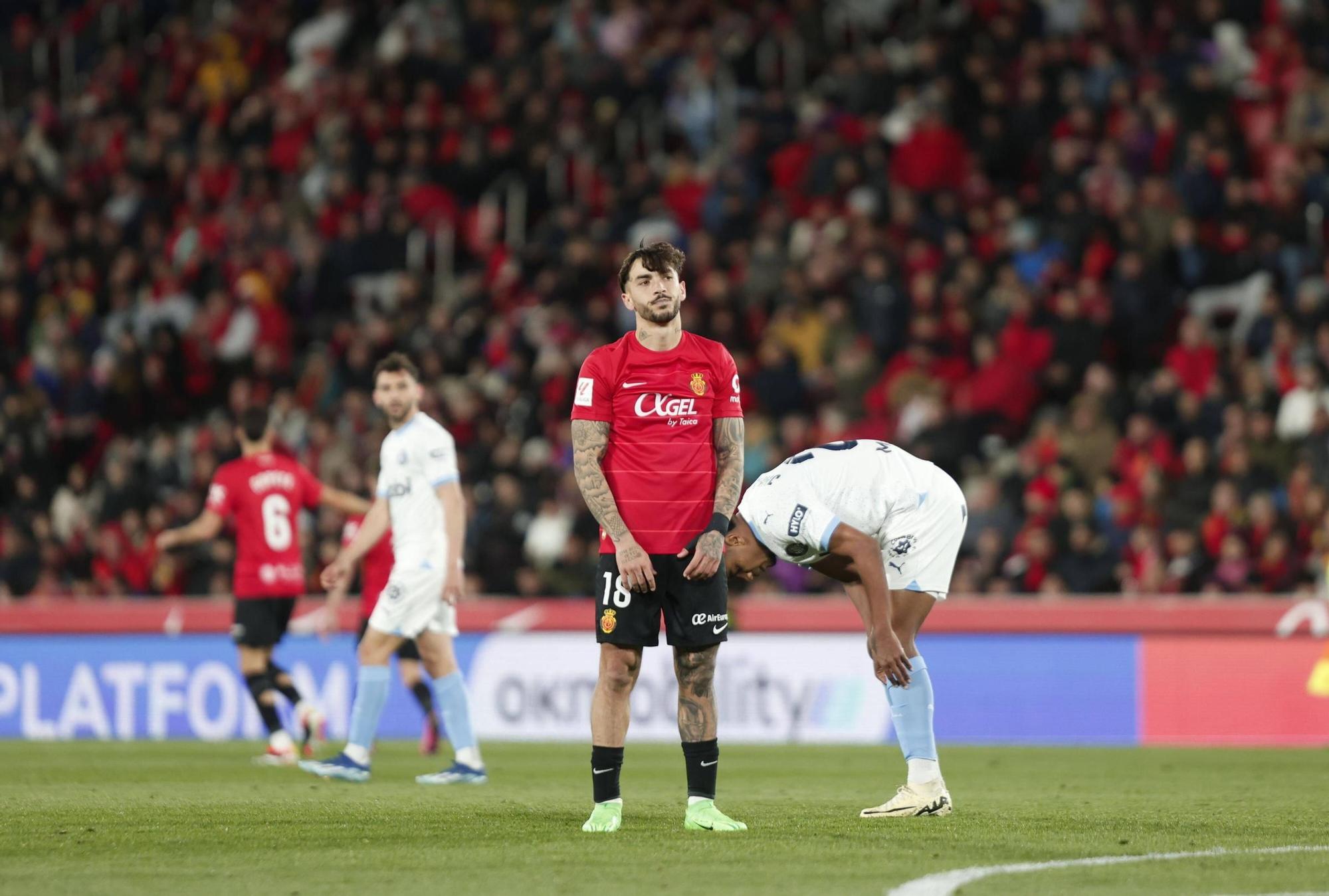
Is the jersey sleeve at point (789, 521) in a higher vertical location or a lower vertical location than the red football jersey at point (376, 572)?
higher

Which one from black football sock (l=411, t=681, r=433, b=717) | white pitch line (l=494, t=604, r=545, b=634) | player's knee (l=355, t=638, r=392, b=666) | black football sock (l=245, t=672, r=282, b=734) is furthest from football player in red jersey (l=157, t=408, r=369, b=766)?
white pitch line (l=494, t=604, r=545, b=634)

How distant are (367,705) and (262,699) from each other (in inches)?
89.4

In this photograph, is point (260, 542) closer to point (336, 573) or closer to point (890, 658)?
point (336, 573)

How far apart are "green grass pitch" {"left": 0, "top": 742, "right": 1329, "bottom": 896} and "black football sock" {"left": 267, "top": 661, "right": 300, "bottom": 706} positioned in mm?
768

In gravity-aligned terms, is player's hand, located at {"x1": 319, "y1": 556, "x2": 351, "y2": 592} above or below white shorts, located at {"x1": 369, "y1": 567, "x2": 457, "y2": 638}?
above

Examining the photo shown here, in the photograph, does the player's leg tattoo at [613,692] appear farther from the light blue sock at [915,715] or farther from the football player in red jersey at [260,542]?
the football player in red jersey at [260,542]

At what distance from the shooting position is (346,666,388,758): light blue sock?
10.9 metres

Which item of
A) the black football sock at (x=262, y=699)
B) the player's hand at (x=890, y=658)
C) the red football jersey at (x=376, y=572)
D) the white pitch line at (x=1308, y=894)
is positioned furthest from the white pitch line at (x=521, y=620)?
the white pitch line at (x=1308, y=894)

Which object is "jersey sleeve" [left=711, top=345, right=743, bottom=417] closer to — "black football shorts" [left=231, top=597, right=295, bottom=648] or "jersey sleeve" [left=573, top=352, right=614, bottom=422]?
"jersey sleeve" [left=573, top=352, right=614, bottom=422]

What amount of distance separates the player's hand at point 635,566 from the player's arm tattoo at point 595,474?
74 millimetres

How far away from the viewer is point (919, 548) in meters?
8.53

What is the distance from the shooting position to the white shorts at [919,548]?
28.0 ft

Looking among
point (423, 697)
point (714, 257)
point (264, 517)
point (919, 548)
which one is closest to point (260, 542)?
point (264, 517)

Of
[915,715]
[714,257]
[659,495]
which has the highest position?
[714,257]
